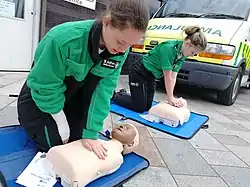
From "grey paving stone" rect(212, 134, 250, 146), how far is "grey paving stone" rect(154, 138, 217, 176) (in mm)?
485

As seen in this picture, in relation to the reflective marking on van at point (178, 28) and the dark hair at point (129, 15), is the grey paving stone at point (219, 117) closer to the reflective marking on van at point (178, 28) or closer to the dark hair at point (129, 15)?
the reflective marking on van at point (178, 28)

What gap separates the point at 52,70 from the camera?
1.38 meters

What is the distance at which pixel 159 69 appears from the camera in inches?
120

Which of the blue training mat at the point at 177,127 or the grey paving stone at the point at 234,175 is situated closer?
the grey paving stone at the point at 234,175

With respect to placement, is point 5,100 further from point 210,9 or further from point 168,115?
point 210,9

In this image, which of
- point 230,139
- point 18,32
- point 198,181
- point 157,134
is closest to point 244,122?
point 230,139

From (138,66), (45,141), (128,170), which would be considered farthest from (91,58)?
(138,66)

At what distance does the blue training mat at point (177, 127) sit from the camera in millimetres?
2571

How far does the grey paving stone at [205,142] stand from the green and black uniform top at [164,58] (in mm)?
743

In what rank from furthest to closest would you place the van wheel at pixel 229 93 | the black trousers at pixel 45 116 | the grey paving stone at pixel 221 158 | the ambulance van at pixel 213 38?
the van wheel at pixel 229 93, the ambulance van at pixel 213 38, the grey paving stone at pixel 221 158, the black trousers at pixel 45 116

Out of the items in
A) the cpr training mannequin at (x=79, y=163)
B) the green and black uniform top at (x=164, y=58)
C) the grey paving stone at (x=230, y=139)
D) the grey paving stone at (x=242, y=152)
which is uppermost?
the green and black uniform top at (x=164, y=58)

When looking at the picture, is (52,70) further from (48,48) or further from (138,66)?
(138,66)

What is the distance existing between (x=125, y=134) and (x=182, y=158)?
540 millimetres

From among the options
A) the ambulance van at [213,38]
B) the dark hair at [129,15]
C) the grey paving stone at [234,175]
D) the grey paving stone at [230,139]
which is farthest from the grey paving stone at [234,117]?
the dark hair at [129,15]
